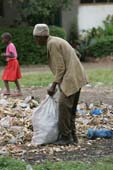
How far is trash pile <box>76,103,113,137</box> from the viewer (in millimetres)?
9018

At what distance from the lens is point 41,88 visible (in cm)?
1473

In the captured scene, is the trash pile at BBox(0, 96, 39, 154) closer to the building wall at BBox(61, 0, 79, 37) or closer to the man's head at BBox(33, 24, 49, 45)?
the man's head at BBox(33, 24, 49, 45)

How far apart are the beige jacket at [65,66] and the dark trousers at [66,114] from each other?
4.7 inches

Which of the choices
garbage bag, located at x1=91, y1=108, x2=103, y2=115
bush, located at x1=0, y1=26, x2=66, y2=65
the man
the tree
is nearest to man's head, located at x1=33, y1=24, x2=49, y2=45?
the man

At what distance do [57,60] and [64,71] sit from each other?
19 centimetres

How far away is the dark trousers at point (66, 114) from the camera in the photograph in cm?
783

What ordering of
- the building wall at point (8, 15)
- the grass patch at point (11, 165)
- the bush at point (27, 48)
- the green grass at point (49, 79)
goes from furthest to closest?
the building wall at point (8, 15)
the bush at point (27, 48)
the green grass at point (49, 79)
the grass patch at point (11, 165)

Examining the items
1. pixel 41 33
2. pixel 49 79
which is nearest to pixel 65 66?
pixel 41 33

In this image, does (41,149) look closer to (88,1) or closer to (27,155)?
(27,155)

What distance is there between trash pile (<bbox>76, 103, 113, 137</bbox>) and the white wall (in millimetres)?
14989

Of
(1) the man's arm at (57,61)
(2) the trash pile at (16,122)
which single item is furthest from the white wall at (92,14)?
(1) the man's arm at (57,61)

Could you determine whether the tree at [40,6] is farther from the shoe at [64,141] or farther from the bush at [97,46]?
the shoe at [64,141]

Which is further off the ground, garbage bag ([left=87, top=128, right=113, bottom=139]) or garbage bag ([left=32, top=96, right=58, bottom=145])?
garbage bag ([left=32, top=96, right=58, bottom=145])

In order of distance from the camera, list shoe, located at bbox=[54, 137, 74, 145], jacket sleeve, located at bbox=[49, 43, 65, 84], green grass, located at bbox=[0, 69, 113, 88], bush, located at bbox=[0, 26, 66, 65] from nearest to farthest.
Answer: jacket sleeve, located at bbox=[49, 43, 65, 84] → shoe, located at bbox=[54, 137, 74, 145] → green grass, located at bbox=[0, 69, 113, 88] → bush, located at bbox=[0, 26, 66, 65]
